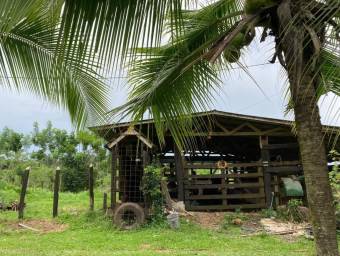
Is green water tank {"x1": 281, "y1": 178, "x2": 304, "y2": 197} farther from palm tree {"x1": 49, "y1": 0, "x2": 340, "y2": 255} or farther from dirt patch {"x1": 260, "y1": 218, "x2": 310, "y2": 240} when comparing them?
palm tree {"x1": 49, "y1": 0, "x2": 340, "y2": 255}

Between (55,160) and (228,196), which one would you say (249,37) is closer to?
(228,196)

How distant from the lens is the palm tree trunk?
8.79ft

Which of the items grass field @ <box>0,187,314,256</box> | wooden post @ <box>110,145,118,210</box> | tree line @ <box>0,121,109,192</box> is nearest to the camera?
grass field @ <box>0,187,314,256</box>

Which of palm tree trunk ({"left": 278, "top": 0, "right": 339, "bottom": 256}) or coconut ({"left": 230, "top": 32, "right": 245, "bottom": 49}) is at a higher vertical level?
coconut ({"left": 230, "top": 32, "right": 245, "bottom": 49})

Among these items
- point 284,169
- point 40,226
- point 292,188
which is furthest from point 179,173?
point 40,226

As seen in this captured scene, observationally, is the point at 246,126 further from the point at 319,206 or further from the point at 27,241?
the point at 319,206

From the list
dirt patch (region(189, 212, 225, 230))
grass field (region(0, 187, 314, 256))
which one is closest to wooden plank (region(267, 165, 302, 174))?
dirt patch (region(189, 212, 225, 230))

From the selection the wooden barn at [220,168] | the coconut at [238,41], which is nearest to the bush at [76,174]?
the wooden barn at [220,168]

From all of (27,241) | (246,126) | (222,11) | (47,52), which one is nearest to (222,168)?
(246,126)

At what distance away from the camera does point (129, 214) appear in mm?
10461

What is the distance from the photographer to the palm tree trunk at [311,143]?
2.68 m

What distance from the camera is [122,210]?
33.9 ft

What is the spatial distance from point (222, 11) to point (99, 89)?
1.34 m

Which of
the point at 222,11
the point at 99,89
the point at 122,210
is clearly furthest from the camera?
the point at 122,210
